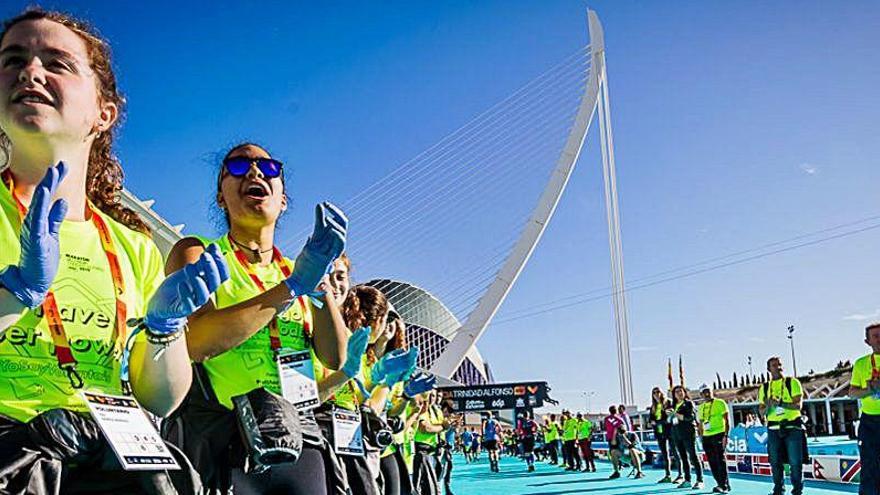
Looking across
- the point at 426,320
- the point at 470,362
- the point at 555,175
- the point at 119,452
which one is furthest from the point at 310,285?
the point at 470,362

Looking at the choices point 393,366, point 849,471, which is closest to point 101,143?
point 393,366

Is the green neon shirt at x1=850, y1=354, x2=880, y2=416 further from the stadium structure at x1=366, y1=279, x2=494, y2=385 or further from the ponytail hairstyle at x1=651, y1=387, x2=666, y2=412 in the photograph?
the stadium structure at x1=366, y1=279, x2=494, y2=385

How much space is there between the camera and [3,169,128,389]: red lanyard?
173cm

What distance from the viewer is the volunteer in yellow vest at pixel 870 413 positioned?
25.4 ft

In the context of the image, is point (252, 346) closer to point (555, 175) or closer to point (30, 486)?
point (30, 486)

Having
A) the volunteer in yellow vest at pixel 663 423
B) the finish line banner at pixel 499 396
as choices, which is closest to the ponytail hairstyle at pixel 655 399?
the volunteer in yellow vest at pixel 663 423

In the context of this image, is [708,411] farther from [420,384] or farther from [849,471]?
[420,384]

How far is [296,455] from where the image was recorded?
2691mm

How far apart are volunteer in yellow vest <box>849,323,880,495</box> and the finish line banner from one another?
3427 centimetres

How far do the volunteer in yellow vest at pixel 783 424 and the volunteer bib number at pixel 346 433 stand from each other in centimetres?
767

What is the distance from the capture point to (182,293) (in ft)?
6.06

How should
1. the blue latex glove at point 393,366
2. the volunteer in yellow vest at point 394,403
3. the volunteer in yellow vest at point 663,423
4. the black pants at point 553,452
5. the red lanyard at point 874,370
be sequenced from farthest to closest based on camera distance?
the black pants at point 553,452 → the volunteer in yellow vest at point 663,423 → the red lanyard at point 874,370 → the volunteer in yellow vest at point 394,403 → the blue latex glove at point 393,366

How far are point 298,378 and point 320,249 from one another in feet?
1.84

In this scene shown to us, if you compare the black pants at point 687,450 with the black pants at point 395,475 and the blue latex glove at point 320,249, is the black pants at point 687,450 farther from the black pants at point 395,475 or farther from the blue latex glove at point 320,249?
the blue latex glove at point 320,249
